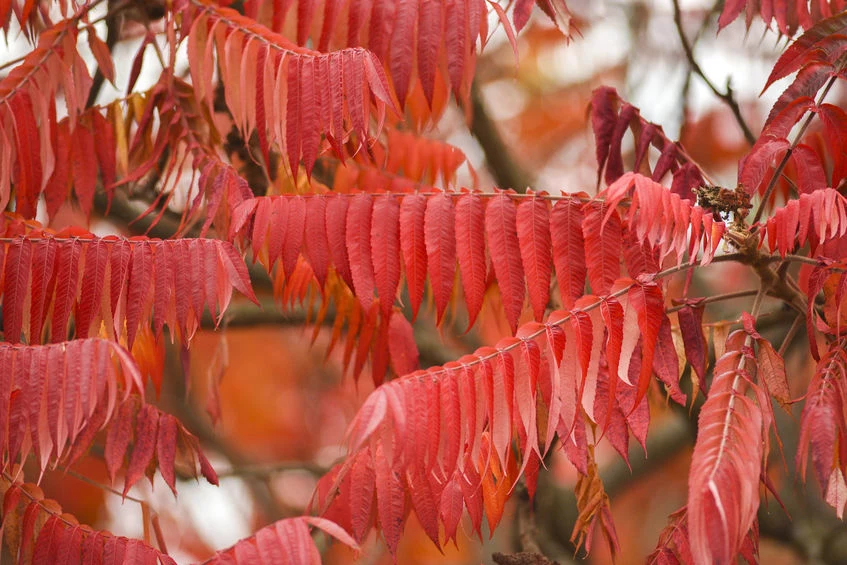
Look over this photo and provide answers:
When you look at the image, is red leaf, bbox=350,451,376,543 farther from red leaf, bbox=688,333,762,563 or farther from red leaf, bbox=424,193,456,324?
red leaf, bbox=688,333,762,563

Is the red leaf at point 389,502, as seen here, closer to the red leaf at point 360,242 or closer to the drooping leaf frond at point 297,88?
the red leaf at point 360,242

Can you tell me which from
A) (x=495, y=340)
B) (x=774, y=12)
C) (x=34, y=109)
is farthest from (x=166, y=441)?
(x=495, y=340)

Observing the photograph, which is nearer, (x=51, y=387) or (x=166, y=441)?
(x=51, y=387)

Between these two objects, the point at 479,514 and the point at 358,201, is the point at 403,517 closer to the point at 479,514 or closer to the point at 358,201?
the point at 479,514

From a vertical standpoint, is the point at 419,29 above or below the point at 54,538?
above

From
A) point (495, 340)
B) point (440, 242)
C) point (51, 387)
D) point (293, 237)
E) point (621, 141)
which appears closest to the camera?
point (51, 387)

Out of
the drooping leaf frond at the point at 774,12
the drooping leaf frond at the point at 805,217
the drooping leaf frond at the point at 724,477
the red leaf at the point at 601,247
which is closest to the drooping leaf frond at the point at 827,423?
the drooping leaf frond at the point at 724,477

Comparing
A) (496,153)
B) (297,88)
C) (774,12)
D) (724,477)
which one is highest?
(774,12)

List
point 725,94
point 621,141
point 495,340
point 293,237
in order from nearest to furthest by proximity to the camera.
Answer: point 293,237 < point 621,141 < point 725,94 < point 495,340

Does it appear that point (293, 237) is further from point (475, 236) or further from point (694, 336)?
point (694, 336)

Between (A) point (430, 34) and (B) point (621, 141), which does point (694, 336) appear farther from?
(A) point (430, 34)

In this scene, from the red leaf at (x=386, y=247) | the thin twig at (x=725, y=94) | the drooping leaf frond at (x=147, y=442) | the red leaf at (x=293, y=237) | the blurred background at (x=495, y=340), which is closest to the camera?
the red leaf at (x=386, y=247)

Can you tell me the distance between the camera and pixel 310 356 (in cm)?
699

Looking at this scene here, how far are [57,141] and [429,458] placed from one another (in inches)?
67.0
